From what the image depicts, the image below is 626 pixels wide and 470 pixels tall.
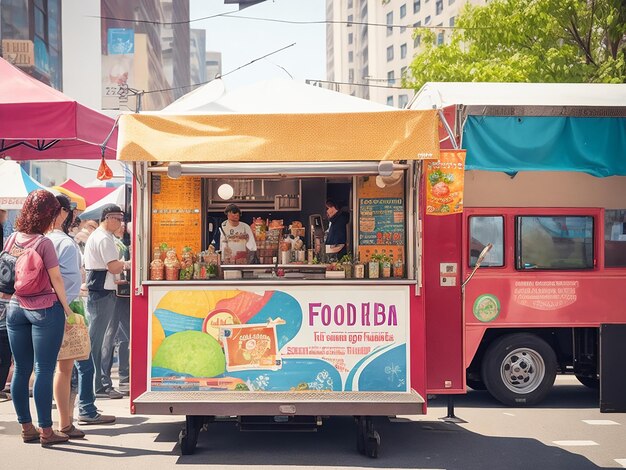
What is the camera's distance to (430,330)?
27.8 ft

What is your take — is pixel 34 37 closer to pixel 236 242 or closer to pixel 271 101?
pixel 236 242

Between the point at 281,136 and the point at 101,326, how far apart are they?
388cm

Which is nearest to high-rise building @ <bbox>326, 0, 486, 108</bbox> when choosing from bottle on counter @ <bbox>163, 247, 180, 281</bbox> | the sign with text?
the sign with text

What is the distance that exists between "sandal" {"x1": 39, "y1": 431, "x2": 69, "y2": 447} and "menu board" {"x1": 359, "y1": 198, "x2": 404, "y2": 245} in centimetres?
318

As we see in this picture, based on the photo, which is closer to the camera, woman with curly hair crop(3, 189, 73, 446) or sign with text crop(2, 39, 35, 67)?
woman with curly hair crop(3, 189, 73, 446)

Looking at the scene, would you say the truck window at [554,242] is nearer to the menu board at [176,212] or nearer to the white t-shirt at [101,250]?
the menu board at [176,212]

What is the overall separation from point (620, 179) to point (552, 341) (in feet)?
6.60

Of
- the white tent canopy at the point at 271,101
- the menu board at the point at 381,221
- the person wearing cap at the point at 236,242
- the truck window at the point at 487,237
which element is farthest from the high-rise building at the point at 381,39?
the menu board at the point at 381,221

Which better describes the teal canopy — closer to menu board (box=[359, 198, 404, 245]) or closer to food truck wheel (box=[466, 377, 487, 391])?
menu board (box=[359, 198, 404, 245])

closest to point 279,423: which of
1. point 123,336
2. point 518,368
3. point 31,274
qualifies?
point 31,274

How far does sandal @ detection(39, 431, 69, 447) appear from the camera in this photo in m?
7.41

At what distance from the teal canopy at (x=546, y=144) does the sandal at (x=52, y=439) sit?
4.64 meters

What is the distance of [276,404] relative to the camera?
7074mm

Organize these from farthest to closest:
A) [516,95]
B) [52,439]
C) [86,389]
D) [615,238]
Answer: [615,238], [516,95], [86,389], [52,439]
